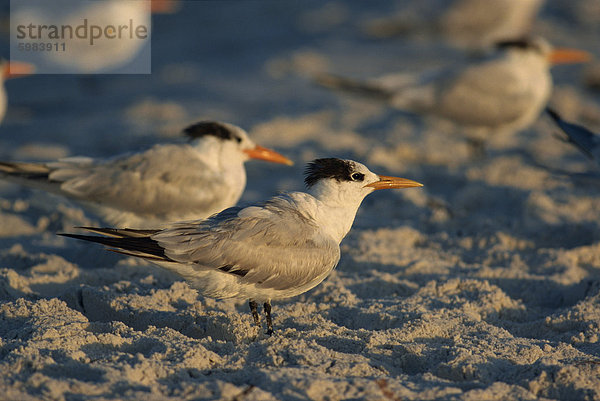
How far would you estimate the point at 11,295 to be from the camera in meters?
3.49

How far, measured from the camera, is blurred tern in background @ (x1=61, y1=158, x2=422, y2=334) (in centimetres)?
308

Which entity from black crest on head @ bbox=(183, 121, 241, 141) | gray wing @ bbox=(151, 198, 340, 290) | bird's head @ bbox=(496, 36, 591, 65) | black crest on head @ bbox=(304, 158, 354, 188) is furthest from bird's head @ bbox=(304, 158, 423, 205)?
bird's head @ bbox=(496, 36, 591, 65)

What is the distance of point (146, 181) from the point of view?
432 cm

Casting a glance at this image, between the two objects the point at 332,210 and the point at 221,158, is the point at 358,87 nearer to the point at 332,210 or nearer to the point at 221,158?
the point at 221,158

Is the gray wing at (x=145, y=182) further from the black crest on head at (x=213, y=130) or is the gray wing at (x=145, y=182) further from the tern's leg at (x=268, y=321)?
the tern's leg at (x=268, y=321)

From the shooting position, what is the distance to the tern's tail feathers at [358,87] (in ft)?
22.3

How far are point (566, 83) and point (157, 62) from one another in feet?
18.3

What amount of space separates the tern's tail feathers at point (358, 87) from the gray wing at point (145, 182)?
111 inches

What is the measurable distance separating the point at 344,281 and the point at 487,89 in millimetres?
3289

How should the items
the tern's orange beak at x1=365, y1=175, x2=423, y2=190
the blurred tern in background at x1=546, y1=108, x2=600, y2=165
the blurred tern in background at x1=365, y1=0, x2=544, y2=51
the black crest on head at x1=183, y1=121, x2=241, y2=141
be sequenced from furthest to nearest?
1. the blurred tern in background at x1=365, y1=0, x2=544, y2=51
2. the black crest on head at x1=183, y1=121, x2=241, y2=141
3. the blurred tern in background at x1=546, y1=108, x2=600, y2=165
4. the tern's orange beak at x1=365, y1=175, x2=423, y2=190

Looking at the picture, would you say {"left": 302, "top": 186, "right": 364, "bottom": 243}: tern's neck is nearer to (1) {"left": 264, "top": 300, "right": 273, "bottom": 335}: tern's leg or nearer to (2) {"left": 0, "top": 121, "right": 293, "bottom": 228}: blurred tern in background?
(1) {"left": 264, "top": 300, "right": 273, "bottom": 335}: tern's leg

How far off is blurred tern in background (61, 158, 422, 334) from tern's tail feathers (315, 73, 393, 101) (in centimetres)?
360

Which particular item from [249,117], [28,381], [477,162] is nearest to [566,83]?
[477,162]

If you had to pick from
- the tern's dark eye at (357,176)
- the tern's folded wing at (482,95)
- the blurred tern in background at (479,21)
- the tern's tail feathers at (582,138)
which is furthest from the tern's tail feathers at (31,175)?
the blurred tern in background at (479,21)
